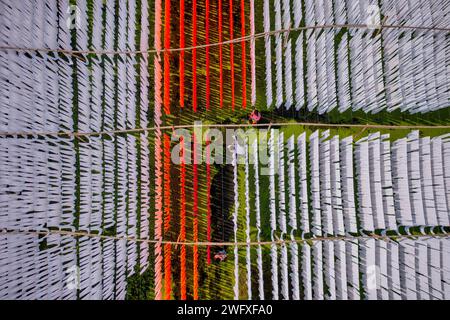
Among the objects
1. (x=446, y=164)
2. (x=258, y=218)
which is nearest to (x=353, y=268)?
(x=258, y=218)

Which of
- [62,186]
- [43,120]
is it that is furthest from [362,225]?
[43,120]

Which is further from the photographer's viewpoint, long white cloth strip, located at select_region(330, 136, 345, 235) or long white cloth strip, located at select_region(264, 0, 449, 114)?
long white cloth strip, located at select_region(264, 0, 449, 114)

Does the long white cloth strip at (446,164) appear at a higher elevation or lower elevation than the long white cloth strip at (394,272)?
higher

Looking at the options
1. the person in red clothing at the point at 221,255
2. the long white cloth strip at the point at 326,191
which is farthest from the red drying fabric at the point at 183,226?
the long white cloth strip at the point at 326,191

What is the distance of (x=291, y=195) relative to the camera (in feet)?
14.1

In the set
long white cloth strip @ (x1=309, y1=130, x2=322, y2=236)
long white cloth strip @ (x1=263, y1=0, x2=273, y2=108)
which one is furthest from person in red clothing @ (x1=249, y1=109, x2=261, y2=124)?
long white cloth strip @ (x1=309, y1=130, x2=322, y2=236)

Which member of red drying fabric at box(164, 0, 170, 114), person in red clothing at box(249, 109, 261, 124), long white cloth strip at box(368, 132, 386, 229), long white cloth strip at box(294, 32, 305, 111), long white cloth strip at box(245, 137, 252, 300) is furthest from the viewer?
red drying fabric at box(164, 0, 170, 114)

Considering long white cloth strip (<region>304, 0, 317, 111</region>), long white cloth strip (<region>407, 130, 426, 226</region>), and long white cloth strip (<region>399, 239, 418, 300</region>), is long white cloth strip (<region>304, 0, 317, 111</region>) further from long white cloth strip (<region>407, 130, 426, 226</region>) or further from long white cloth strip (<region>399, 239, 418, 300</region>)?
long white cloth strip (<region>399, 239, 418, 300</region>)

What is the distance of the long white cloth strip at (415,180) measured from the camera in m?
4.24

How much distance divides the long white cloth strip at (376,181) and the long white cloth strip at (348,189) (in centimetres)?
27

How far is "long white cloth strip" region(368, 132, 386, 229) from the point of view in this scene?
4219mm

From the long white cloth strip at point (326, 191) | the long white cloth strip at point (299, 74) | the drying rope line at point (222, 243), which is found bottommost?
the drying rope line at point (222, 243)

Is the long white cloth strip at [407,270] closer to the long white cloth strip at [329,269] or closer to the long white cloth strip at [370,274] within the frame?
the long white cloth strip at [370,274]

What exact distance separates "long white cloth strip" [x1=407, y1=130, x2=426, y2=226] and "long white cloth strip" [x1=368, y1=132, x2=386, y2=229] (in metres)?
0.42
